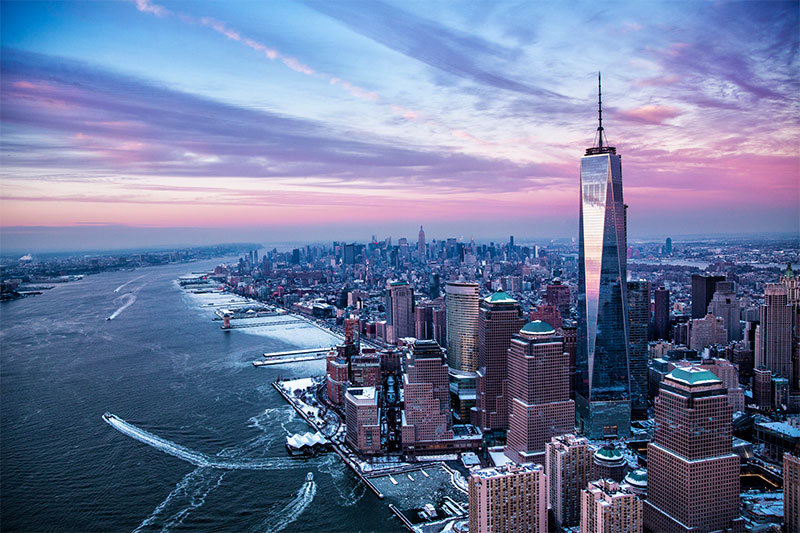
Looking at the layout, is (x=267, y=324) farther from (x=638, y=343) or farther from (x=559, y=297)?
(x=638, y=343)

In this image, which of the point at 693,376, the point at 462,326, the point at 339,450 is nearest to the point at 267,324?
the point at 462,326

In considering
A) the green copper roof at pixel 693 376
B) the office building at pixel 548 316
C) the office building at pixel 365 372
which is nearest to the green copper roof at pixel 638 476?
the green copper roof at pixel 693 376

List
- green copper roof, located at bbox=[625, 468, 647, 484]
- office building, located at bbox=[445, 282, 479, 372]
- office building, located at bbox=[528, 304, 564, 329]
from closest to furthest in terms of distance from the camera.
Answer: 1. green copper roof, located at bbox=[625, 468, 647, 484]
2. office building, located at bbox=[445, 282, 479, 372]
3. office building, located at bbox=[528, 304, 564, 329]

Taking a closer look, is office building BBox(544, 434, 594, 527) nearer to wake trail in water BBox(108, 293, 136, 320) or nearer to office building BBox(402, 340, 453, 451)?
office building BBox(402, 340, 453, 451)

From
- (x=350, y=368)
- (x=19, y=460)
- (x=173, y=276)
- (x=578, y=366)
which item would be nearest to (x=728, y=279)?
(x=578, y=366)

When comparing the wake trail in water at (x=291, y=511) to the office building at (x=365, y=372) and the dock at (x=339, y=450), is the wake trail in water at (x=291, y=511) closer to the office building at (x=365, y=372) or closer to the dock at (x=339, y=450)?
the dock at (x=339, y=450)

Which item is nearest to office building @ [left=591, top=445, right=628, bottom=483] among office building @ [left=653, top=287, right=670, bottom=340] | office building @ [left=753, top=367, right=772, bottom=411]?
office building @ [left=753, top=367, right=772, bottom=411]
